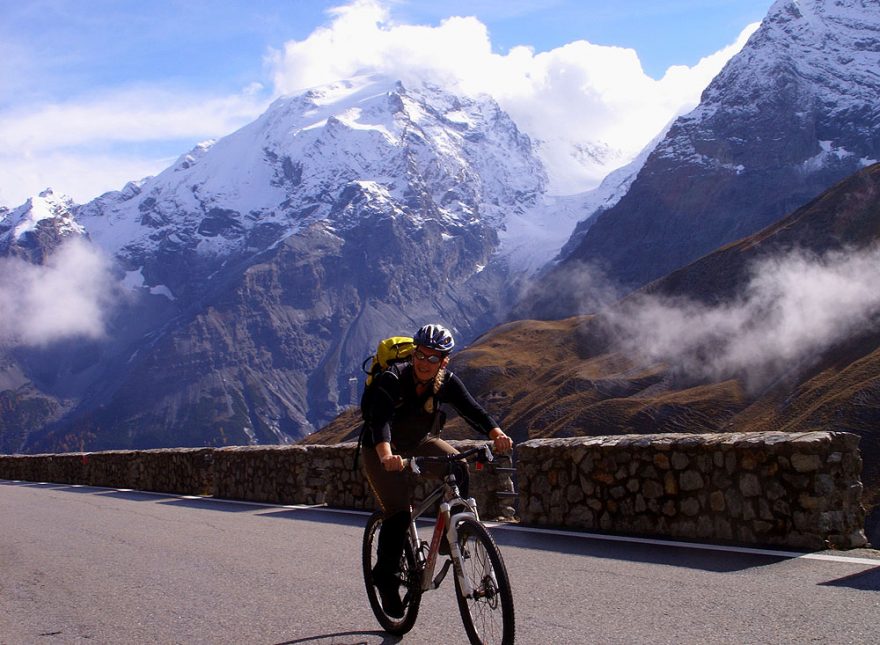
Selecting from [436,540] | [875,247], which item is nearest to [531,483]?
[436,540]

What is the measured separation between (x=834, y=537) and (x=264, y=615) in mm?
4944

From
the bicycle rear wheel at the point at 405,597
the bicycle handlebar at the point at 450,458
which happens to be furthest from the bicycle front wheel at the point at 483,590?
the bicycle rear wheel at the point at 405,597

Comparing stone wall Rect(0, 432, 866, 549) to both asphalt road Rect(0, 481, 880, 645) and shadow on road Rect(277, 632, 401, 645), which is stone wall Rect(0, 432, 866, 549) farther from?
shadow on road Rect(277, 632, 401, 645)

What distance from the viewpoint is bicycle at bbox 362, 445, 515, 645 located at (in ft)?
18.1

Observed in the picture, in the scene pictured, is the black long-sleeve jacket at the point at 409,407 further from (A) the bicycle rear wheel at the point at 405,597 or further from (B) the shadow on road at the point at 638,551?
(B) the shadow on road at the point at 638,551

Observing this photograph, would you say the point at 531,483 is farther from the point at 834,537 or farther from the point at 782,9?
the point at 782,9

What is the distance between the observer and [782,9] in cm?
19675

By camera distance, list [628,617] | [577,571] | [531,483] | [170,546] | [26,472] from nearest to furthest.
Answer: [628,617] → [577,571] → [170,546] → [531,483] → [26,472]

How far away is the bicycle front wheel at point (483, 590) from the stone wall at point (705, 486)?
4433 millimetres

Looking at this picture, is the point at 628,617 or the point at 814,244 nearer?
the point at 628,617

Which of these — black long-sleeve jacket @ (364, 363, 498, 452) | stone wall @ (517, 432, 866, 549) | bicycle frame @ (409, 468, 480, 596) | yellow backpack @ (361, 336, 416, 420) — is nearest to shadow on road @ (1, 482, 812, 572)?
stone wall @ (517, 432, 866, 549)

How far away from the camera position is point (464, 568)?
5773 mm

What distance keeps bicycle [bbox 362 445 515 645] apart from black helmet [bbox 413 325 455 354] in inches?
25.7

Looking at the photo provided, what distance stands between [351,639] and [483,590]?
1267 millimetres
